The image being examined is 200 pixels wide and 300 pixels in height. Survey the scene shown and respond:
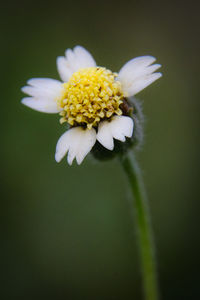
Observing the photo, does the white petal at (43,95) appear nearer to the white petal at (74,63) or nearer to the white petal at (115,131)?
the white petal at (74,63)

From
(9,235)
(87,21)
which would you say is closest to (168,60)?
(87,21)

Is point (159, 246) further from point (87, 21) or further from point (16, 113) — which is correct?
point (87, 21)

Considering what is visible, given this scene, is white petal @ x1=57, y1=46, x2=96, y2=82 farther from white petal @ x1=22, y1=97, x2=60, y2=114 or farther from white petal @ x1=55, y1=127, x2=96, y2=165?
white petal @ x1=55, y1=127, x2=96, y2=165

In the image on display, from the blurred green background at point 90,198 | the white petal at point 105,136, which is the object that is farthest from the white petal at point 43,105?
the blurred green background at point 90,198

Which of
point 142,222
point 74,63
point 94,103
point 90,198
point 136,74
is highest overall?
point 74,63

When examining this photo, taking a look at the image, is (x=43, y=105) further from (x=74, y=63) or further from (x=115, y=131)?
(x=115, y=131)

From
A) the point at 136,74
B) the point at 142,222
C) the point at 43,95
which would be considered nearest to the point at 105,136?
the point at 136,74

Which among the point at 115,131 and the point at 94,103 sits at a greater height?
the point at 94,103

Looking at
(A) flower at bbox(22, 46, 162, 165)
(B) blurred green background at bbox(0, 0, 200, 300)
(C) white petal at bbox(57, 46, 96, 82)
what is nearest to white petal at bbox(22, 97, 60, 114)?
(A) flower at bbox(22, 46, 162, 165)
